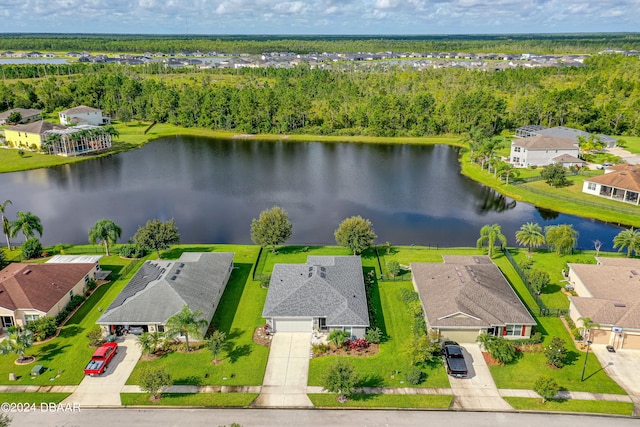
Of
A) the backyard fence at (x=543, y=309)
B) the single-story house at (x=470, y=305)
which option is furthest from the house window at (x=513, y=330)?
the backyard fence at (x=543, y=309)

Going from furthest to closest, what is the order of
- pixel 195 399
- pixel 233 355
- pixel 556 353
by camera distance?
pixel 233 355 → pixel 556 353 → pixel 195 399

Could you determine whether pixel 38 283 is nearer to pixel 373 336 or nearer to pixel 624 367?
pixel 373 336

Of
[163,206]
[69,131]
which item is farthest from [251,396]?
[69,131]

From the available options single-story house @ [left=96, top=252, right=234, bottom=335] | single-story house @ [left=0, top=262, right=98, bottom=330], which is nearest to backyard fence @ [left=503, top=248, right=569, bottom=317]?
single-story house @ [left=96, top=252, right=234, bottom=335]

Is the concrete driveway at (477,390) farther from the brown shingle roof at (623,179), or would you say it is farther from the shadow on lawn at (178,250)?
the brown shingle roof at (623,179)

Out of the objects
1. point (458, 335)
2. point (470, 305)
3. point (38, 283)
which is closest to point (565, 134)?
point (470, 305)

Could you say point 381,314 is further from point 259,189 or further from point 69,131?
point 69,131

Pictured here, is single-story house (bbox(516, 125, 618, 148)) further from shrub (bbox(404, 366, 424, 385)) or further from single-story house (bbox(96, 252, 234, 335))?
single-story house (bbox(96, 252, 234, 335))
